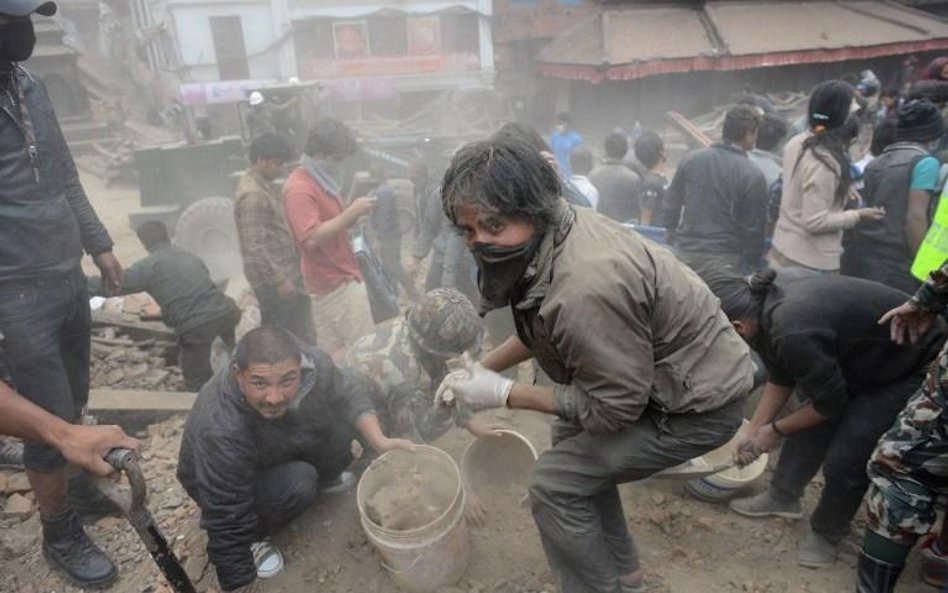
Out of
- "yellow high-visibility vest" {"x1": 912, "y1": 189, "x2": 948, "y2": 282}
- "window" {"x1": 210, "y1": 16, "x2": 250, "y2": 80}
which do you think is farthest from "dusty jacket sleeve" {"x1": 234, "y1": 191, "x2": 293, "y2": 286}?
"window" {"x1": 210, "y1": 16, "x2": 250, "y2": 80}

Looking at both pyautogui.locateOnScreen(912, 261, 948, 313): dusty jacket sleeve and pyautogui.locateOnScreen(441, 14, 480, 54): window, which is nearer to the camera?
pyautogui.locateOnScreen(912, 261, 948, 313): dusty jacket sleeve

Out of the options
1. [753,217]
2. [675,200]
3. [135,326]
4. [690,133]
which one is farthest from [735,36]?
[135,326]

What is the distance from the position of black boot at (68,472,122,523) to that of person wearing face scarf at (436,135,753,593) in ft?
7.54

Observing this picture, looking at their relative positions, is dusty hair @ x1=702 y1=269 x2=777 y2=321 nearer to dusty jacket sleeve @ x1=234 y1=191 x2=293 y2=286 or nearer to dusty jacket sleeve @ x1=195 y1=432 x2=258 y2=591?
dusty jacket sleeve @ x1=195 y1=432 x2=258 y2=591

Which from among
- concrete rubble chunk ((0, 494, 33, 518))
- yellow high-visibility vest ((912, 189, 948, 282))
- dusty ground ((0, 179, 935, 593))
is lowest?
dusty ground ((0, 179, 935, 593))

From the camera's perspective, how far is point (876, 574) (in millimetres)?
2391

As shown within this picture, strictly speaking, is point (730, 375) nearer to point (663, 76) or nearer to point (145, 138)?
point (663, 76)

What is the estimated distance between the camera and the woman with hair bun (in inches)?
154

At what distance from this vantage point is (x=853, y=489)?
2738 mm

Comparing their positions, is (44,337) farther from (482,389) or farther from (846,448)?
(846,448)

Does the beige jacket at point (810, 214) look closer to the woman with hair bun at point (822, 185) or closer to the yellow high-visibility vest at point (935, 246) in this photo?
the woman with hair bun at point (822, 185)

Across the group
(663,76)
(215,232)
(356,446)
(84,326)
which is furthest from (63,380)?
(663,76)

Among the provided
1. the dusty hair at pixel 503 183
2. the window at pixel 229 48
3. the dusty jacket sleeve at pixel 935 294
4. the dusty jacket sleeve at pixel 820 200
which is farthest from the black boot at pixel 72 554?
the window at pixel 229 48

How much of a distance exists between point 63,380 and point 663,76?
16.8m
